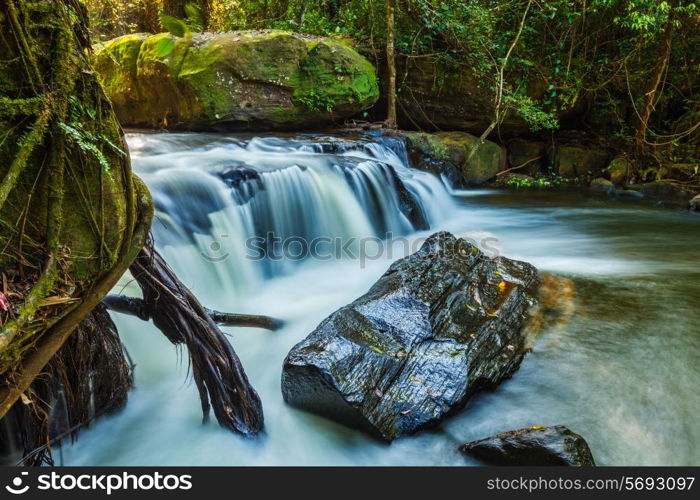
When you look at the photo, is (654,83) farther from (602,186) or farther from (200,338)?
(200,338)

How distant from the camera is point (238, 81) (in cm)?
867

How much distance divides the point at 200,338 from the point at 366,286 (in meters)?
2.91

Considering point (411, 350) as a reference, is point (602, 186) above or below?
below

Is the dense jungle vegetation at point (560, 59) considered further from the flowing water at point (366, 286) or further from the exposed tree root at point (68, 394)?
the exposed tree root at point (68, 394)

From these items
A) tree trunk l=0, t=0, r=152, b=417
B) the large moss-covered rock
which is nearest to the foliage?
tree trunk l=0, t=0, r=152, b=417

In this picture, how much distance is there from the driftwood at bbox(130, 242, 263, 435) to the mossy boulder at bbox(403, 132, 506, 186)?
24.1ft

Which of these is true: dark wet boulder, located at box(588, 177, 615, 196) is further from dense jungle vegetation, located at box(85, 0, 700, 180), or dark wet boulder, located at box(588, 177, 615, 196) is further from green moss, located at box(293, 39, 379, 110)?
green moss, located at box(293, 39, 379, 110)

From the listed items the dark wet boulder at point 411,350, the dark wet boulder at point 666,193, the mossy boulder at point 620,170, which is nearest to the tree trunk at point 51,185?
the dark wet boulder at point 411,350

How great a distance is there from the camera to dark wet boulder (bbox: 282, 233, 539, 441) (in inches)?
119

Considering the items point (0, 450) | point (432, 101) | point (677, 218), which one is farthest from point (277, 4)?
point (0, 450)

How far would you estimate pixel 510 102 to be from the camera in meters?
10.0
